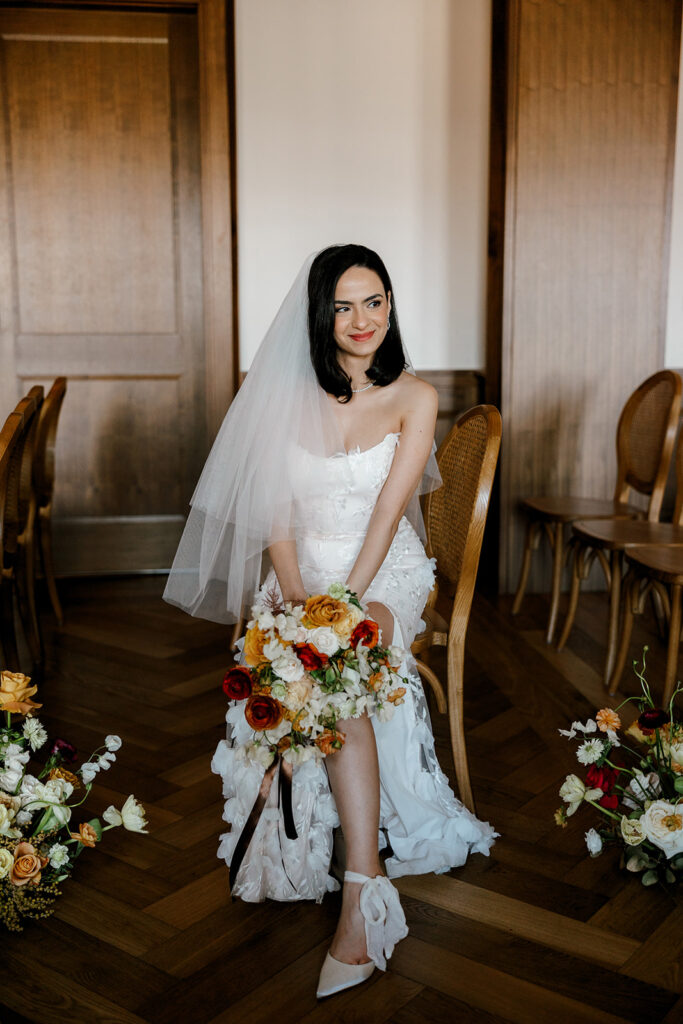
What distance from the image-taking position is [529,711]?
121 inches

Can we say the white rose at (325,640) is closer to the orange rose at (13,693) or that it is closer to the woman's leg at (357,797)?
the woman's leg at (357,797)

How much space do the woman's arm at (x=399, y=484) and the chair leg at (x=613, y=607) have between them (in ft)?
4.38

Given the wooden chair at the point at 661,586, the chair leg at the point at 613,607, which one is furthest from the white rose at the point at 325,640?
the chair leg at the point at 613,607

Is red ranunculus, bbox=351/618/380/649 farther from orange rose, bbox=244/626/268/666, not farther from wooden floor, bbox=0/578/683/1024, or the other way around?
wooden floor, bbox=0/578/683/1024

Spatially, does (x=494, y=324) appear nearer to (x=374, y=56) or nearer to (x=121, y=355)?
(x=374, y=56)

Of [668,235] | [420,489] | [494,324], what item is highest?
[668,235]

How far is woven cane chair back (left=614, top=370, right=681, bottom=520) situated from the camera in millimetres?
3771

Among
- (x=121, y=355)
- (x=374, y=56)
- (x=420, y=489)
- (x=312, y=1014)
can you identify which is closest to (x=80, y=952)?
(x=312, y=1014)

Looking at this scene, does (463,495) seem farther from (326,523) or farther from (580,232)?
(580,232)

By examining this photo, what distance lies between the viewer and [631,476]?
401cm

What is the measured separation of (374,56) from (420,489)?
118 inches

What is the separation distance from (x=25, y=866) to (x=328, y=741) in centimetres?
69

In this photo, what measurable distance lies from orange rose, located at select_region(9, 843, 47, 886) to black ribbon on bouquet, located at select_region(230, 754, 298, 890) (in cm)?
39

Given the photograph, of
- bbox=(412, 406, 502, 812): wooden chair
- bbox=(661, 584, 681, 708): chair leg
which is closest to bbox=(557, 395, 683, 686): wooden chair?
bbox=(661, 584, 681, 708): chair leg
